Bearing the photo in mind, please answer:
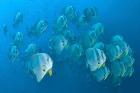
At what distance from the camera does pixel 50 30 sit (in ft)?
37.6

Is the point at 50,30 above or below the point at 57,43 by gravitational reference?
above

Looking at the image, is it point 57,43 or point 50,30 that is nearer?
point 57,43

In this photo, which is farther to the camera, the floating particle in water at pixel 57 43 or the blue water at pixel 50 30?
the blue water at pixel 50 30

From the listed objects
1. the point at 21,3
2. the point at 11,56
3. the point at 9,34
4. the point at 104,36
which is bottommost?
the point at 11,56

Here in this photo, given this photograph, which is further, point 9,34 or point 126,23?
point 9,34

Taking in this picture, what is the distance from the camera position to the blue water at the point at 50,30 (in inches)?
375

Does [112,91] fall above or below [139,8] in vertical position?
below

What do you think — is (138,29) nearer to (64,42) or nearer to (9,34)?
(9,34)

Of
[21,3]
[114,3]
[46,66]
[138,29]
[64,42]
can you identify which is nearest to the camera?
[46,66]

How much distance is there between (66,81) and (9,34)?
3774mm

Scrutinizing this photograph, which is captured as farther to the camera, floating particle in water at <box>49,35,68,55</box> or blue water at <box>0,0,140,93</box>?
blue water at <box>0,0,140,93</box>

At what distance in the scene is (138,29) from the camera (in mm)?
10758

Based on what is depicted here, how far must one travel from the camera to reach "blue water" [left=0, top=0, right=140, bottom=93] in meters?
9.52

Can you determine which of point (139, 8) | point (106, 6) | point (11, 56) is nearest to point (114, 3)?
point (106, 6)
